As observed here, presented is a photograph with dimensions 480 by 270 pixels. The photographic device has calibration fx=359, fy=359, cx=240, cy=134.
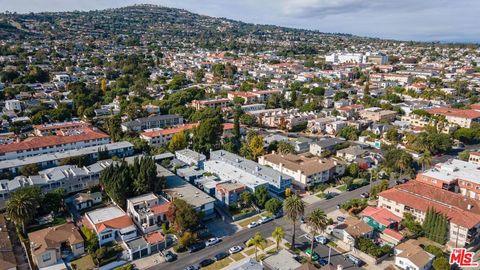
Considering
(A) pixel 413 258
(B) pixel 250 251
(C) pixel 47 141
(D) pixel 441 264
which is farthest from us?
(C) pixel 47 141

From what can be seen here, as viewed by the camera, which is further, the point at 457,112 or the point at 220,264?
the point at 457,112

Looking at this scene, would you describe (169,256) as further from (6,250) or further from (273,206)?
(6,250)

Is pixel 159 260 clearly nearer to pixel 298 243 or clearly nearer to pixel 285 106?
pixel 298 243

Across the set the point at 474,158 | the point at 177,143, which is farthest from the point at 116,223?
the point at 474,158

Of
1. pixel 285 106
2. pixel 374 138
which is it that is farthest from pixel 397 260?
pixel 285 106

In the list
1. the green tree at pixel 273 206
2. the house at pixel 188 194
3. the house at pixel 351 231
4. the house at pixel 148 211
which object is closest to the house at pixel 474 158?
the house at pixel 351 231

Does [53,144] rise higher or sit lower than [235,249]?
higher

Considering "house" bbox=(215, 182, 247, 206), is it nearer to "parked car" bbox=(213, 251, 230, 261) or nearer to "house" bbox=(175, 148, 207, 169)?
"parked car" bbox=(213, 251, 230, 261)
